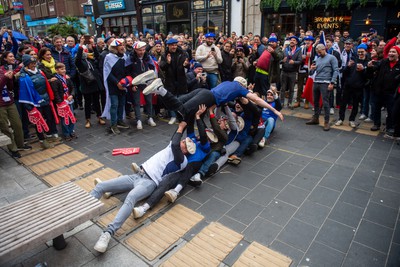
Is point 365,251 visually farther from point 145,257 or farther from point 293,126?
point 293,126

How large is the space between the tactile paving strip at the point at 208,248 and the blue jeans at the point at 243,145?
79.5 inches

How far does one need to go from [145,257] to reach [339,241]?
229 cm

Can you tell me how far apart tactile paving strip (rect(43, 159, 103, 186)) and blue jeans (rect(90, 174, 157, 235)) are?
1.31 m

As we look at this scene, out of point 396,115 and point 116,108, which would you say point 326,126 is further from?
point 116,108

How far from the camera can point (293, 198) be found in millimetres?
4188

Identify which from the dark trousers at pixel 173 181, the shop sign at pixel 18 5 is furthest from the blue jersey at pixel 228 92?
the shop sign at pixel 18 5

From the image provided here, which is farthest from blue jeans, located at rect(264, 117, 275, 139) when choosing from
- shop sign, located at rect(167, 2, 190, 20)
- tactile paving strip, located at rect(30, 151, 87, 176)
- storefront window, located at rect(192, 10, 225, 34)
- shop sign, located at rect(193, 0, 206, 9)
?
shop sign, located at rect(167, 2, 190, 20)

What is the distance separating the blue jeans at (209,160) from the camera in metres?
4.76

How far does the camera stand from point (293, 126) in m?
7.29

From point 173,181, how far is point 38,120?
12.0 feet

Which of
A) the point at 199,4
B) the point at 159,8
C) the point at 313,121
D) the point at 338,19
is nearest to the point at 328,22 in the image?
the point at 338,19

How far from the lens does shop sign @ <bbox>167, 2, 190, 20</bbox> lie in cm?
1911

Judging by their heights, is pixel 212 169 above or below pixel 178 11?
below

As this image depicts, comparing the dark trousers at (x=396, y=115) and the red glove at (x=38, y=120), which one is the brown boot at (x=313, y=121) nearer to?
the dark trousers at (x=396, y=115)
